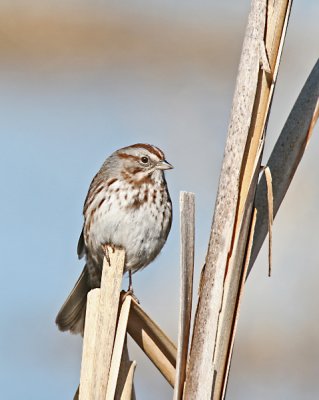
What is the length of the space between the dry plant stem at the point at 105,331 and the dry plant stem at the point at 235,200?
0.89 ft

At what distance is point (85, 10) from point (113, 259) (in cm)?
277

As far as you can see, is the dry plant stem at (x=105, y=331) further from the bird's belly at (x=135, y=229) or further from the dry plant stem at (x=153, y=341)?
the bird's belly at (x=135, y=229)

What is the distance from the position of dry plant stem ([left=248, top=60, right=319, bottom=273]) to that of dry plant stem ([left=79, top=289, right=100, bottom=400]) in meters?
0.41

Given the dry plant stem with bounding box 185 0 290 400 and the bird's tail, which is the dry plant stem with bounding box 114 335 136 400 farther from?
the bird's tail

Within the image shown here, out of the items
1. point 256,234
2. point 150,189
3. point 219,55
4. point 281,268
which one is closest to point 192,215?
point 256,234

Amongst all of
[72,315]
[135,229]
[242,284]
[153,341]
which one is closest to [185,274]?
[242,284]

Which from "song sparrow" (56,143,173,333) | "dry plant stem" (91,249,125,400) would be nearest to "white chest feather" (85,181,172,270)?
"song sparrow" (56,143,173,333)

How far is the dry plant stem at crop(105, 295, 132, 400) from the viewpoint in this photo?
192cm

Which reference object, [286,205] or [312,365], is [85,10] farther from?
[312,365]

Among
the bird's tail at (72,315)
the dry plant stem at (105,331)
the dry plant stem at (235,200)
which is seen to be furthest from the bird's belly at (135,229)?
the dry plant stem at (235,200)

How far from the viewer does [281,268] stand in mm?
4051

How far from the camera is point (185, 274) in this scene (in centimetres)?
176

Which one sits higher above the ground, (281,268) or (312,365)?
(281,268)

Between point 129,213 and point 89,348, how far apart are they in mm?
1390
